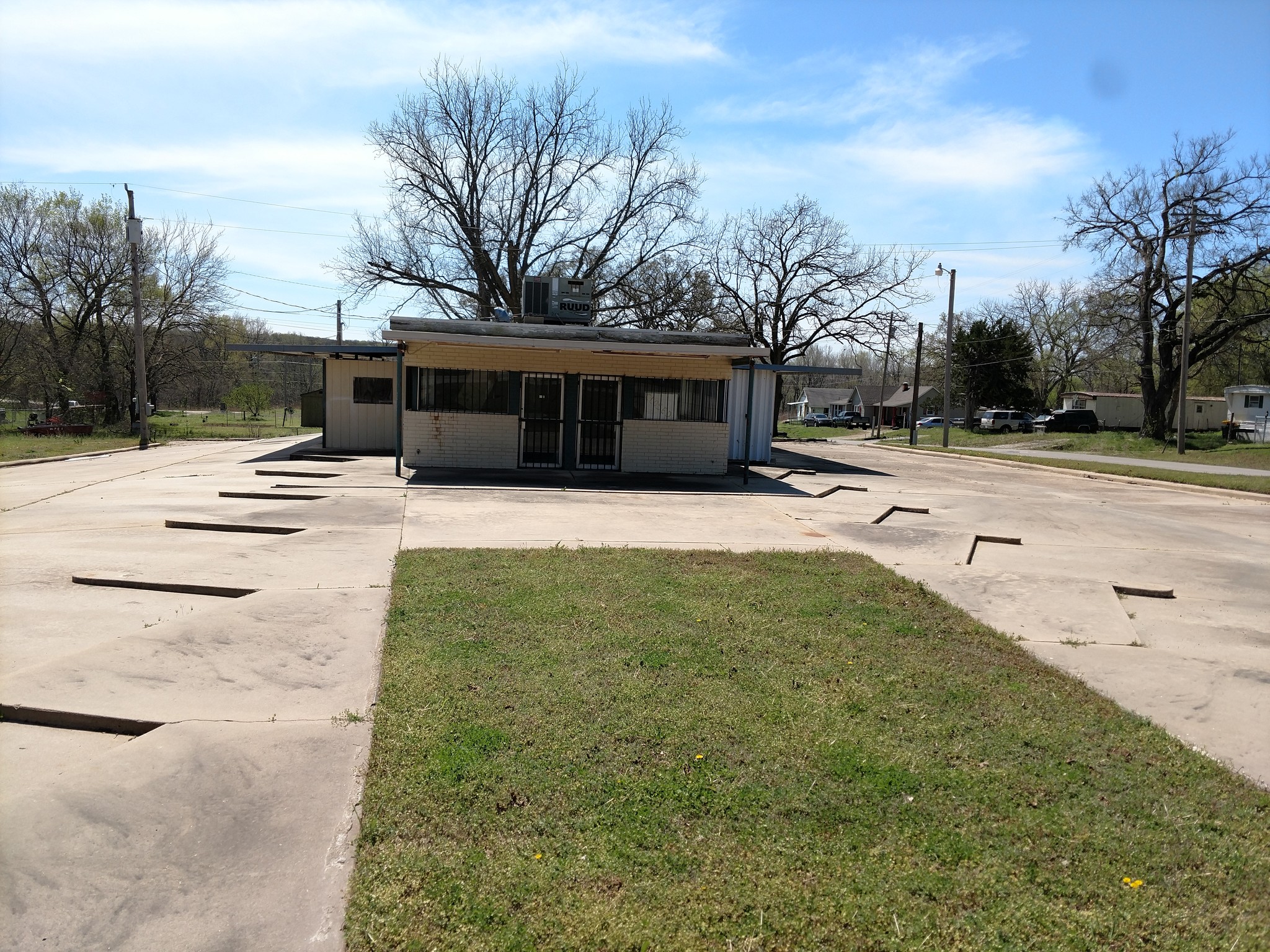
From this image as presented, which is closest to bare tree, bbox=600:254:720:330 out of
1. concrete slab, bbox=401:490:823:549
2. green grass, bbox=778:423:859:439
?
green grass, bbox=778:423:859:439

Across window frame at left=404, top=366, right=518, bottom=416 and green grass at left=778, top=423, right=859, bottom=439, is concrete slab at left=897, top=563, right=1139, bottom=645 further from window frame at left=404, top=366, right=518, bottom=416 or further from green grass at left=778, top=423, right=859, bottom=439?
green grass at left=778, top=423, right=859, bottom=439

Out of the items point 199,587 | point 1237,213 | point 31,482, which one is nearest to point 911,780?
point 199,587

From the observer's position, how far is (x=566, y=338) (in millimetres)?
15508

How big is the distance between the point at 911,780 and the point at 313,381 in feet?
265

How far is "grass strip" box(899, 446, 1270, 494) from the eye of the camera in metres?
18.0

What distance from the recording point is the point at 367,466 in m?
17.2

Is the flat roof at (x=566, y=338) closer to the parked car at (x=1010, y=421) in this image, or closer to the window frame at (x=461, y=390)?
the window frame at (x=461, y=390)

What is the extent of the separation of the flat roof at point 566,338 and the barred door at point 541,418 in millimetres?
1602

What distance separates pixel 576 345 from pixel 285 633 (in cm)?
1060

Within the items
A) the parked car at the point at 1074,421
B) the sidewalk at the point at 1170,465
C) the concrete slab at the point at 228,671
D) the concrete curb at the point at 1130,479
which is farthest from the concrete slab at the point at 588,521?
the parked car at the point at 1074,421

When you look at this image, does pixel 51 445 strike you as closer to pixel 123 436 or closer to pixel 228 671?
pixel 123 436

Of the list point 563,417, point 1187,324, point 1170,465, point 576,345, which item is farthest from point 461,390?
point 1187,324

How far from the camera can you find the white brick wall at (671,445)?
701 inches

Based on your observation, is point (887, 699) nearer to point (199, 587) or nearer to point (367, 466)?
point (199, 587)
